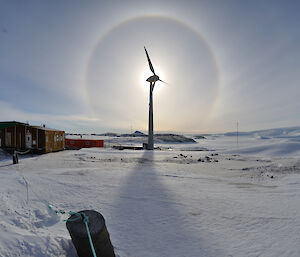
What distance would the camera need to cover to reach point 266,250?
12.1 feet

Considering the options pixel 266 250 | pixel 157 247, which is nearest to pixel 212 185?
pixel 266 250

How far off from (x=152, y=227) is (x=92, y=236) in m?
2.14

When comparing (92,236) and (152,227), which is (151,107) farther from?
(92,236)

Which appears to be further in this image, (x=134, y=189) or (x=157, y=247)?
(x=134, y=189)

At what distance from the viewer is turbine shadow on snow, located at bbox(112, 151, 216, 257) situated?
3777mm

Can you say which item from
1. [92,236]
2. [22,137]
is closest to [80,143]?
[22,137]

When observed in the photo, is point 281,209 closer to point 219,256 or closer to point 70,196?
point 219,256

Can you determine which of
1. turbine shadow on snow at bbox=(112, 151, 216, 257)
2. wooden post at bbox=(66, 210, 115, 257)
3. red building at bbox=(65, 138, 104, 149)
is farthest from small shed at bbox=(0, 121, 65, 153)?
wooden post at bbox=(66, 210, 115, 257)

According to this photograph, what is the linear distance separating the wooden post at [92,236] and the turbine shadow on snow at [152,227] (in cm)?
82

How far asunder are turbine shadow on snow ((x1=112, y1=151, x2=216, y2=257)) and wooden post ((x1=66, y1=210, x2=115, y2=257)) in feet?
2.71

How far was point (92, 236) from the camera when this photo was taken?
2.97m

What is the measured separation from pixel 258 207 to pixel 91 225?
220 inches

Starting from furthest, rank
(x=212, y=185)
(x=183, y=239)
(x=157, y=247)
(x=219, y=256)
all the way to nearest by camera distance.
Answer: (x=212, y=185) → (x=183, y=239) → (x=157, y=247) → (x=219, y=256)

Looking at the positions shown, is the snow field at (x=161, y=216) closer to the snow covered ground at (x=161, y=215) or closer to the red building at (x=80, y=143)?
the snow covered ground at (x=161, y=215)
